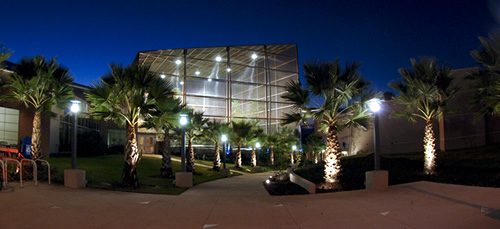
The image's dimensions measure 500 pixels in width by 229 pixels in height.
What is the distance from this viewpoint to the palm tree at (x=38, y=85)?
19.4 metres

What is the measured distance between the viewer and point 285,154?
182 feet

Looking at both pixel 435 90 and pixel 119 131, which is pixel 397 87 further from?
pixel 119 131

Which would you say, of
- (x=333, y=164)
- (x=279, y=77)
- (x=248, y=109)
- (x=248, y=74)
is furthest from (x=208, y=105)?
(x=333, y=164)

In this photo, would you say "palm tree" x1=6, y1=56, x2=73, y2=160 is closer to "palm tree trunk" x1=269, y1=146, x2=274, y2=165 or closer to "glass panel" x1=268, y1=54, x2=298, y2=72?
"palm tree trunk" x1=269, y1=146, x2=274, y2=165

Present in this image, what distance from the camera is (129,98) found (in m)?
19.2

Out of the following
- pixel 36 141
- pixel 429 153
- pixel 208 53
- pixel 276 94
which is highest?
pixel 208 53

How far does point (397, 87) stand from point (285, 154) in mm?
32035

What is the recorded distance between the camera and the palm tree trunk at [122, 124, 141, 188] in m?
18.8

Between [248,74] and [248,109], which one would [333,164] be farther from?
[248,74]

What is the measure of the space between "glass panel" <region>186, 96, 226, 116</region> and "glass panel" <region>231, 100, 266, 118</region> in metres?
1.68

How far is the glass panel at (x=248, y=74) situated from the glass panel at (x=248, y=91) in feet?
2.47

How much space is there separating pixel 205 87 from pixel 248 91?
7005 millimetres

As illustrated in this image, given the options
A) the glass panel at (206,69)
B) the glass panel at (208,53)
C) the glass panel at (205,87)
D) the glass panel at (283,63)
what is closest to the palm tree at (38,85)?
the glass panel at (205,87)

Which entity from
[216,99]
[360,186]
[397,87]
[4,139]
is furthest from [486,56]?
[216,99]
